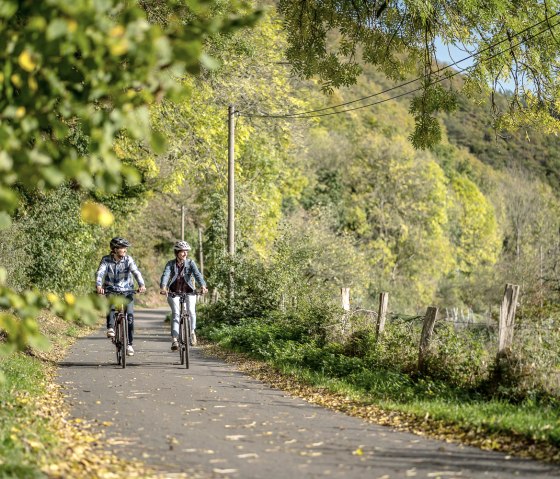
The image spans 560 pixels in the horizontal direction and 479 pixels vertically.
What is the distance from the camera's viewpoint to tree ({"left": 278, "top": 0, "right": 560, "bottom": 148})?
13.8 m

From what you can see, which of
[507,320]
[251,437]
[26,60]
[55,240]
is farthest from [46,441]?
[55,240]

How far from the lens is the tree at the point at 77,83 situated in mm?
4363

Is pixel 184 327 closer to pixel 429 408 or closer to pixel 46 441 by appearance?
pixel 429 408

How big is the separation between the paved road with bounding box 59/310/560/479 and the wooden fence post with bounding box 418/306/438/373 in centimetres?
218

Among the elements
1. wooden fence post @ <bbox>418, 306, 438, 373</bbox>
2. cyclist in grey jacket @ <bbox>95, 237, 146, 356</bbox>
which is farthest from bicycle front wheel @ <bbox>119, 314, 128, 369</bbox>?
wooden fence post @ <bbox>418, 306, 438, 373</bbox>

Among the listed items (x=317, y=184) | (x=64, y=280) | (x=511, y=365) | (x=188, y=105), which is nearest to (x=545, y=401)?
(x=511, y=365)

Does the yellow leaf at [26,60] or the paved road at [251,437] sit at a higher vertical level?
the yellow leaf at [26,60]

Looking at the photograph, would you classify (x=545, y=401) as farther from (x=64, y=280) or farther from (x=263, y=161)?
(x=263, y=161)

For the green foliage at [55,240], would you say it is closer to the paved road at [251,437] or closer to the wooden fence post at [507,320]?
the paved road at [251,437]

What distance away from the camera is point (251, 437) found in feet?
25.3

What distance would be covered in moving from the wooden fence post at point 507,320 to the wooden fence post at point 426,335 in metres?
1.45

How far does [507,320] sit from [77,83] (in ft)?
22.6

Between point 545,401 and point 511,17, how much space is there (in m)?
7.13

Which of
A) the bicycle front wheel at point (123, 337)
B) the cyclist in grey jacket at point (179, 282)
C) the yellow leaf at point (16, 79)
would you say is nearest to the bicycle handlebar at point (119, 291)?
the bicycle front wheel at point (123, 337)
